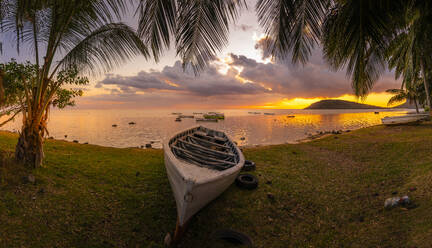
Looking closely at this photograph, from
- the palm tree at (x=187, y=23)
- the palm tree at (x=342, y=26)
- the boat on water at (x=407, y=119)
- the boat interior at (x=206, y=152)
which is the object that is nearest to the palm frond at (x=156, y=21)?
the palm tree at (x=187, y=23)

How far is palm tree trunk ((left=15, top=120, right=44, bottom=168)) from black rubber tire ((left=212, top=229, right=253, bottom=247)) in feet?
20.4

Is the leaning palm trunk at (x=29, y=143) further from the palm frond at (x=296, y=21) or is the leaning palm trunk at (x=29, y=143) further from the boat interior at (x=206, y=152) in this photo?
the palm frond at (x=296, y=21)

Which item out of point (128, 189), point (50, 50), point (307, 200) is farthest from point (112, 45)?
point (307, 200)

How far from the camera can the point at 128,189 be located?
611 centimetres

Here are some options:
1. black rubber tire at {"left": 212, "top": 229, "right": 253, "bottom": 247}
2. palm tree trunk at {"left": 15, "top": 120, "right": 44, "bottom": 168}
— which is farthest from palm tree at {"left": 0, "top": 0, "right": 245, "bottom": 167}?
black rubber tire at {"left": 212, "top": 229, "right": 253, "bottom": 247}

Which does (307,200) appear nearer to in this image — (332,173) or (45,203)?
(332,173)

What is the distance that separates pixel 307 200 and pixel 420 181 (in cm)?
342

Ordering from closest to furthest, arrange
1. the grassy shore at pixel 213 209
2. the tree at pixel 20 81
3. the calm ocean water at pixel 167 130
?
the grassy shore at pixel 213 209 → the tree at pixel 20 81 → the calm ocean water at pixel 167 130

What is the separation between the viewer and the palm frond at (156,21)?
3352 mm

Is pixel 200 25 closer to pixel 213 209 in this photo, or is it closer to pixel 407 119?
pixel 213 209

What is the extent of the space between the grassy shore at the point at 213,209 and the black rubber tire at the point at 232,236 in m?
0.21

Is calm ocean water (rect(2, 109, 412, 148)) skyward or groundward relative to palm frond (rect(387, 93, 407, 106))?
groundward

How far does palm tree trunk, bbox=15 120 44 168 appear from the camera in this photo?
5.82 m

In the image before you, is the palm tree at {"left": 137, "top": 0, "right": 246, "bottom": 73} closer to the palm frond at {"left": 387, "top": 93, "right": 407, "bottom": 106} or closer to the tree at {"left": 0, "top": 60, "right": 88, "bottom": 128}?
the tree at {"left": 0, "top": 60, "right": 88, "bottom": 128}
